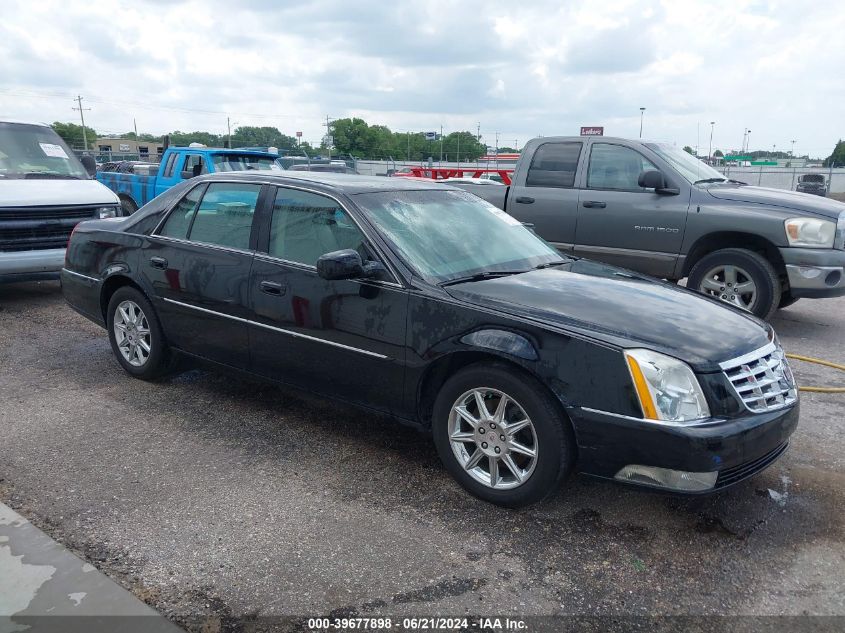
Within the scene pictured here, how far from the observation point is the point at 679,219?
7.24 metres

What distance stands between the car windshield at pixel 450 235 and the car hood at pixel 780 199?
338 cm

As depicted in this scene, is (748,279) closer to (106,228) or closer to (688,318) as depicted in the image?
(688,318)

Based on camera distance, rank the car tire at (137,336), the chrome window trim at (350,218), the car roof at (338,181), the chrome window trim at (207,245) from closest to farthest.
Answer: the chrome window trim at (350,218)
the car roof at (338,181)
the chrome window trim at (207,245)
the car tire at (137,336)

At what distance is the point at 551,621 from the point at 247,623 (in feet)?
3.70

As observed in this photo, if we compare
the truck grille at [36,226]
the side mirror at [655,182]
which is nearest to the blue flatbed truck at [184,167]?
the truck grille at [36,226]

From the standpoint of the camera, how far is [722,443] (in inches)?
117

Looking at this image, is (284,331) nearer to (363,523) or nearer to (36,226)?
(363,523)

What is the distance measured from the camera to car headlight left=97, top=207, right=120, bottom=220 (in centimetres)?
826

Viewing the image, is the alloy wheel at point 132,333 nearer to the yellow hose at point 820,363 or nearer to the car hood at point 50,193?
the car hood at point 50,193

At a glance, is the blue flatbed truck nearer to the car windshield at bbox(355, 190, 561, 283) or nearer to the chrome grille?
the car windshield at bbox(355, 190, 561, 283)

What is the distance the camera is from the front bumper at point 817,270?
657cm

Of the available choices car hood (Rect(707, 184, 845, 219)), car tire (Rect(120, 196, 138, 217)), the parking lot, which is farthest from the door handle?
car tire (Rect(120, 196, 138, 217))

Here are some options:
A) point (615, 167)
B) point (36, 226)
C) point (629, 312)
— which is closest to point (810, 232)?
point (615, 167)

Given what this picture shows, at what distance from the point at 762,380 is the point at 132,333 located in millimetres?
4193
